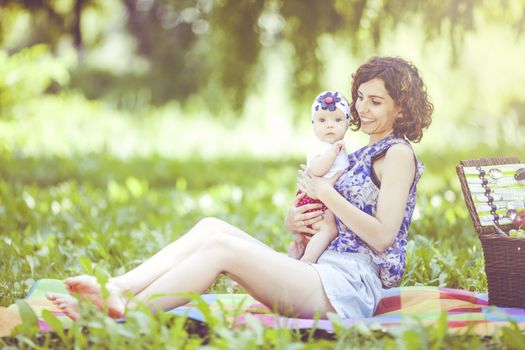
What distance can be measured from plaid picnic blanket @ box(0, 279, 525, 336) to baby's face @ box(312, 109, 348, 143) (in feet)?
2.44

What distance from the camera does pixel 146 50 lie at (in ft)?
62.5

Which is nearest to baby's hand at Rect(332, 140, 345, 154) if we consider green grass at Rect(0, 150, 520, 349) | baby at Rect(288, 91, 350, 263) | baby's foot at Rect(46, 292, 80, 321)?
baby at Rect(288, 91, 350, 263)

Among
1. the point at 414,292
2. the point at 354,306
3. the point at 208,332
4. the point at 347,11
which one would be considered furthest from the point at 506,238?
the point at 347,11

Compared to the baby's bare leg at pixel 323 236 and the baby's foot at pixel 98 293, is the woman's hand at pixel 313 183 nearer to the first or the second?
the baby's bare leg at pixel 323 236

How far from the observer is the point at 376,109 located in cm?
295

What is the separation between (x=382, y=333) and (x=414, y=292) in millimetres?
617

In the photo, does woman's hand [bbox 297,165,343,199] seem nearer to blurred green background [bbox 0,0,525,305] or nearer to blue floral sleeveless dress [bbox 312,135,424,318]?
blue floral sleeveless dress [bbox 312,135,424,318]

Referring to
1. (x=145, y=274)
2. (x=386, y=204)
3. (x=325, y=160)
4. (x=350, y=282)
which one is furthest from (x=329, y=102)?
(x=145, y=274)

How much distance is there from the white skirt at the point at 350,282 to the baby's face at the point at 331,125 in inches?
18.9

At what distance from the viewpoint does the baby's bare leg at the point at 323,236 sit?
9.89ft

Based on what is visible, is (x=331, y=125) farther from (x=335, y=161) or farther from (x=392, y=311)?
(x=392, y=311)

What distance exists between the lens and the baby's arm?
2.89 metres

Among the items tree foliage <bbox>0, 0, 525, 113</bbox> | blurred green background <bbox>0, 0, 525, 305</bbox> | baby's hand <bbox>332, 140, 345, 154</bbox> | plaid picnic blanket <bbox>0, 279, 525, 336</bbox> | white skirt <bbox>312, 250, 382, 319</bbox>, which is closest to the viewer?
plaid picnic blanket <bbox>0, 279, 525, 336</bbox>

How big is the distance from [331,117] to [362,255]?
582mm
